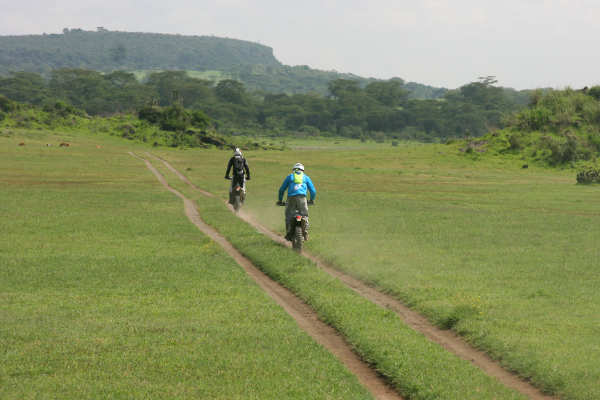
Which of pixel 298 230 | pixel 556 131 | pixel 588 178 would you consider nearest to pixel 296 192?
pixel 298 230

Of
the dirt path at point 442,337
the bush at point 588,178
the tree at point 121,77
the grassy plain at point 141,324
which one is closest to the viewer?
the grassy plain at point 141,324

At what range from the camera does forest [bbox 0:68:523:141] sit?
14188cm

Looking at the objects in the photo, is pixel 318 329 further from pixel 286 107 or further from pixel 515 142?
pixel 286 107

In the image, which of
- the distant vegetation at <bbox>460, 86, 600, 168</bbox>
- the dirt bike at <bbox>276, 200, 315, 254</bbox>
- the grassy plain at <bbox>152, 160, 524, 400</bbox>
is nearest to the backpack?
the dirt bike at <bbox>276, 200, 315, 254</bbox>

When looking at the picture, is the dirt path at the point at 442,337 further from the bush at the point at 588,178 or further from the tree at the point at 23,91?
the tree at the point at 23,91

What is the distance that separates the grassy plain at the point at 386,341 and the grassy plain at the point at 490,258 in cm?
84

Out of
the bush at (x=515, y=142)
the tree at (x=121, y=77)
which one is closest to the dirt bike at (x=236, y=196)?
the bush at (x=515, y=142)

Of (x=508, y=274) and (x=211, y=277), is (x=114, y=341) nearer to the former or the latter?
(x=211, y=277)

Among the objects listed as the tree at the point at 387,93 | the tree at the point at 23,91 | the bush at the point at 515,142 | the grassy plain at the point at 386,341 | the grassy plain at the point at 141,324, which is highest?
the tree at the point at 387,93

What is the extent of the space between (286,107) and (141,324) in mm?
145979

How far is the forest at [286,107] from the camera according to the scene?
142 metres

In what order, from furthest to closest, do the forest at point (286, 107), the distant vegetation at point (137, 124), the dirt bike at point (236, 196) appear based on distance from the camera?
the forest at point (286, 107), the distant vegetation at point (137, 124), the dirt bike at point (236, 196)

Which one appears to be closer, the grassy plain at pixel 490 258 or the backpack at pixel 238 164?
the grassy plain at pixel 490 258

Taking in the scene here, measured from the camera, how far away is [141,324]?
356 inches
